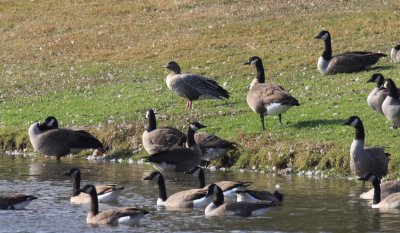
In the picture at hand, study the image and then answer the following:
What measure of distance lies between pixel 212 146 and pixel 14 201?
19.3 feet

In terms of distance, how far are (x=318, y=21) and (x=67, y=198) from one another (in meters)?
22.0

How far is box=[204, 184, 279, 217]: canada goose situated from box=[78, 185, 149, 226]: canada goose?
4.67 ft

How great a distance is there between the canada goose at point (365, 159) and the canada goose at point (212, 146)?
331 centimetres

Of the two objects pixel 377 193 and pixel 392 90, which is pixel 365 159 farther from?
pixel 392 90

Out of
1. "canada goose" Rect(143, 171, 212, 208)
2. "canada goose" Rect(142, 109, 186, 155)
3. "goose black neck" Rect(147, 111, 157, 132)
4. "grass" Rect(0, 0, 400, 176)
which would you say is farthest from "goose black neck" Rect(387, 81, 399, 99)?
"canada goose" Rect(143, 171, 212, 208)

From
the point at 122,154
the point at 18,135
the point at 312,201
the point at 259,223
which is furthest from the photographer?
the point at 18,135

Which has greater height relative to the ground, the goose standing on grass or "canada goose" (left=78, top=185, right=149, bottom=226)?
the goose standing on grass

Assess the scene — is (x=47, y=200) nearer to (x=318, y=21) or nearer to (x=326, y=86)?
(x=326, y=86)

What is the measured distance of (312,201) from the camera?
66.4 ft

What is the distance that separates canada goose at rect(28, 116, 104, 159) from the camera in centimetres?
2655

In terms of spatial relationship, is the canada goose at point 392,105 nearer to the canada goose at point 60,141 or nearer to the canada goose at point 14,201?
the canada goose at point 60,141

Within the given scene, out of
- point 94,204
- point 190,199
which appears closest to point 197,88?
point 190,199

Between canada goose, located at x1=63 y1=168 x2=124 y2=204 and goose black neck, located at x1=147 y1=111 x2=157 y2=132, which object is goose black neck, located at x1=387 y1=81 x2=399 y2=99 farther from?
canada goose, located at x1=63 y1=168 x2=124 y2=204

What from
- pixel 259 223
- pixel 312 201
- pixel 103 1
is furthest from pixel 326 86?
pixel 103 1
